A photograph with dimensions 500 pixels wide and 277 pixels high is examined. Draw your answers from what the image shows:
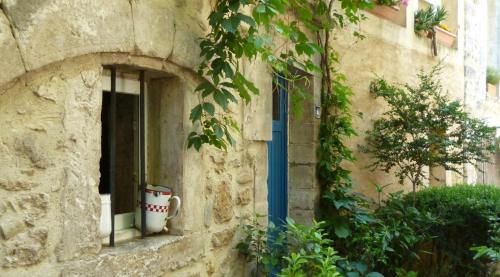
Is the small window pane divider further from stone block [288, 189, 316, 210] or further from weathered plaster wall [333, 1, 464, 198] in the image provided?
weathered plaster wall [333, 1, 464, 198]

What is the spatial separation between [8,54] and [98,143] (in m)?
0.59

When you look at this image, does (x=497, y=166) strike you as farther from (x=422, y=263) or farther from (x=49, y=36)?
(x=49, y=36)

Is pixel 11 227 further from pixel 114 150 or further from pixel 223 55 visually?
pixel 223 55

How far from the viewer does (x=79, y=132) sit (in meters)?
2.36

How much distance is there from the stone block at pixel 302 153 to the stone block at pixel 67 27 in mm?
2636

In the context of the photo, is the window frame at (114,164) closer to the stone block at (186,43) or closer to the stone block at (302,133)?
the stone block at (186,43)

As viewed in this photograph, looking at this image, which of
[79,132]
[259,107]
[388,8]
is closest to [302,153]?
[259,107]

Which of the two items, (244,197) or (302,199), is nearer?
(244,197)

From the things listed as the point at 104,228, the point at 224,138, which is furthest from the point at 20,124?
the point at 224,138

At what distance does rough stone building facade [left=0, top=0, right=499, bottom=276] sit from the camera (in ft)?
6.91

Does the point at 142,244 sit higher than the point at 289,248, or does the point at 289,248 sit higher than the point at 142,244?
the point at 142,244

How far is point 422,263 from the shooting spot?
17.7ft

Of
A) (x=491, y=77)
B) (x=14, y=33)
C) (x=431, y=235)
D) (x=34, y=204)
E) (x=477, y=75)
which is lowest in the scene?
(x=431, y=235)

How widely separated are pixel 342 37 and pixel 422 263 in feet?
7.52
